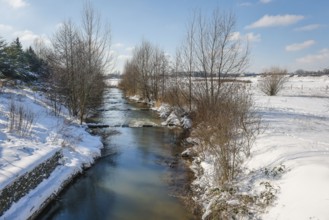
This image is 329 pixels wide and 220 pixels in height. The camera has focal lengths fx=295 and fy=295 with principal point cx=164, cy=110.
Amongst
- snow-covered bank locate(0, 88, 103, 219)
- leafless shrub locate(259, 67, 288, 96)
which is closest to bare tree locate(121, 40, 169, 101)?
leafless shrub locate(259, 67, 288, 96)

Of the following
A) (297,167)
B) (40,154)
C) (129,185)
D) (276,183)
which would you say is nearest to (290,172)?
(297,167)

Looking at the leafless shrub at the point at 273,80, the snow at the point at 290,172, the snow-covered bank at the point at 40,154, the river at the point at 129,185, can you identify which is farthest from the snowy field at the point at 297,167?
the leafless shrub at the point at 273,80

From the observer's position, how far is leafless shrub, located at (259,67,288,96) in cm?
3394

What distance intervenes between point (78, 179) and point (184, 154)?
205 inches

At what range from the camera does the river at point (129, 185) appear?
8.48m

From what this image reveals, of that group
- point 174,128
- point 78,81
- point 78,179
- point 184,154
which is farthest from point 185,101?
point 78,179

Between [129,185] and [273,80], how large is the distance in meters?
28.1

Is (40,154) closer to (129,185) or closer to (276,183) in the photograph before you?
(129,185)

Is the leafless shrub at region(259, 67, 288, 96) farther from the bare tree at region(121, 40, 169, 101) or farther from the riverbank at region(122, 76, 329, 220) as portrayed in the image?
the riverbank at region(122, 76, 329, 220)

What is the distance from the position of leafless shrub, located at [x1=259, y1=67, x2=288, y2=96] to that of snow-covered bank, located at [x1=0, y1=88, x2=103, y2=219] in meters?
25.0

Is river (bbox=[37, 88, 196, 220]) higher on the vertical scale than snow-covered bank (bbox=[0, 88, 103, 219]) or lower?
lower

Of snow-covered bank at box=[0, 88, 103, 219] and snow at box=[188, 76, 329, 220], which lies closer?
snow at box=[188, 76, 329, 220]

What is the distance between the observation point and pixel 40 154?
30.7 ft

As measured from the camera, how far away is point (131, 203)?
9.02 metres
